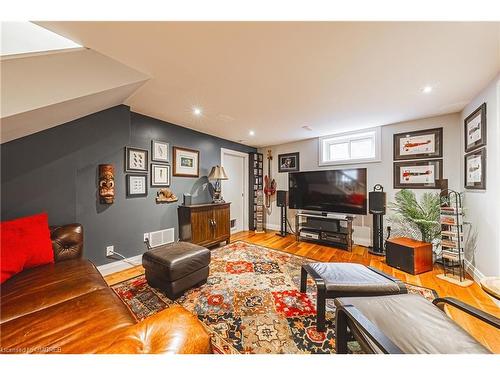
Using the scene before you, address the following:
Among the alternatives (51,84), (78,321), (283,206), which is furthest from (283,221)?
(51,84)

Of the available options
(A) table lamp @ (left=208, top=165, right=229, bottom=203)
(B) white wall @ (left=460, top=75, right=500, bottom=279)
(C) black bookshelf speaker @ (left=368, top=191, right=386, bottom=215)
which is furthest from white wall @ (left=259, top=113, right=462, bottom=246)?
(A) table lamp @ (left=208, top=165, right=229, bottom=203)

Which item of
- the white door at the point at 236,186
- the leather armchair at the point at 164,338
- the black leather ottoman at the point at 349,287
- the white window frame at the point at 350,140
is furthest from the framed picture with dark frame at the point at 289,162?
the leather armchair at the point at 164,338

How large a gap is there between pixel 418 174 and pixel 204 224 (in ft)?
11.4

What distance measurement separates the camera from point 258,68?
164 cm

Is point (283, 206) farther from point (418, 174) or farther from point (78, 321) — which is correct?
point (78, 321)

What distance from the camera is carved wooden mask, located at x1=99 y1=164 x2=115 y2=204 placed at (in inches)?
88.4

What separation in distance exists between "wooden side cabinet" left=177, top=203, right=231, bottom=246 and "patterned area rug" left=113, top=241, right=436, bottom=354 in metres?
0.60

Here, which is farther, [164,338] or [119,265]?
[119,265]

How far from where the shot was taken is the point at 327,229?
3471 millimetres

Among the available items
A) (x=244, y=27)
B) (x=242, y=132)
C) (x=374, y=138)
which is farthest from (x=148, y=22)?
(x=374, y=138)

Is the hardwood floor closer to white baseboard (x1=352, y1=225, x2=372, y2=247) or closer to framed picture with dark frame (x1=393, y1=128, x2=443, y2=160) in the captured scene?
white baseboard (x1=352, y1=225, x2=372, y2=247)

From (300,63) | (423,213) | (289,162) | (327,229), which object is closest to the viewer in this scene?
(300,63)
